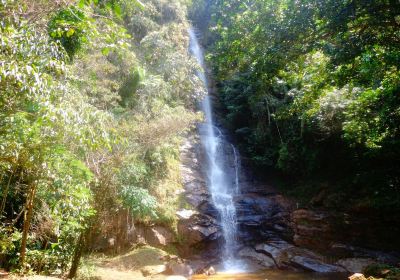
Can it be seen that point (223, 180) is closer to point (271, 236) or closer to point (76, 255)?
point (271, 236)

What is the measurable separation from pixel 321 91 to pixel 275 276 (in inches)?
287

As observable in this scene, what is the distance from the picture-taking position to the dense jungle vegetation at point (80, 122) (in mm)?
4199

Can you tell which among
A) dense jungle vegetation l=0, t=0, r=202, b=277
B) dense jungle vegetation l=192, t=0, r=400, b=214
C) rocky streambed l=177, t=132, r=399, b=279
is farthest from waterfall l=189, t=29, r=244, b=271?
dense jungle vegetation l=0, t=0, r=202, b=277

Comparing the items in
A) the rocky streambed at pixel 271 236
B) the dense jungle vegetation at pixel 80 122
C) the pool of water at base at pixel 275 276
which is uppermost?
the dense jungle vegetation at pixel 80 122

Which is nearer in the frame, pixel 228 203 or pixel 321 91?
pixel 321 91

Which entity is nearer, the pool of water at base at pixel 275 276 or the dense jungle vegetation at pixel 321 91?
the dense jungle vegetation at pixel 321 91

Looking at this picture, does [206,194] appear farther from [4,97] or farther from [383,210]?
[4,97]

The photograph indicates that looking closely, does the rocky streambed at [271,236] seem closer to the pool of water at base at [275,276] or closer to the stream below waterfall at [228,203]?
the stream below waterfall at [228,203]

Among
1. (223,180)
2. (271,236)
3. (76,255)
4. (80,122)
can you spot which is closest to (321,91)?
(80,122)

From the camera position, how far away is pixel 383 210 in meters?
15.0

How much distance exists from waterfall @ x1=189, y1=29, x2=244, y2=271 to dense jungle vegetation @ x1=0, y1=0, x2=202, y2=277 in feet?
8.78

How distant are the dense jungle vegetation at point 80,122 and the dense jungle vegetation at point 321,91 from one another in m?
3.70

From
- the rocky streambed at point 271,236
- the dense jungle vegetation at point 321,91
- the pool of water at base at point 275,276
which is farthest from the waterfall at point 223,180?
the dense jungle vegetation at point 321,91

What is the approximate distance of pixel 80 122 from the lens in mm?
4445
